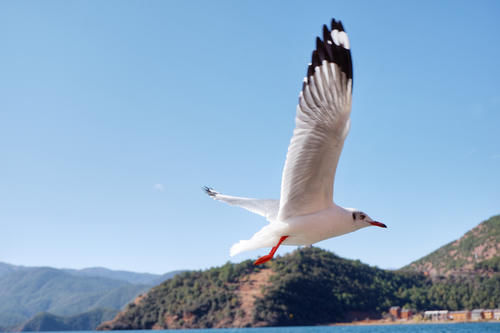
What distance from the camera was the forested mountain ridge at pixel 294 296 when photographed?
100 m

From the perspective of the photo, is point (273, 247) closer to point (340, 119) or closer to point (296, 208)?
point (296, 208)

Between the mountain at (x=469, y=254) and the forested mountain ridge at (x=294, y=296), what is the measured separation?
464 cm

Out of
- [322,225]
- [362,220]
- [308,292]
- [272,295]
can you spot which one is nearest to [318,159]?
[322,225]

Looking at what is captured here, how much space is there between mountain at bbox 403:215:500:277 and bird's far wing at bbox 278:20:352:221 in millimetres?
116999

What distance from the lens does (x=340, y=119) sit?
17.1 ft

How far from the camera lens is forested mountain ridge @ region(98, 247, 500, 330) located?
10019cm

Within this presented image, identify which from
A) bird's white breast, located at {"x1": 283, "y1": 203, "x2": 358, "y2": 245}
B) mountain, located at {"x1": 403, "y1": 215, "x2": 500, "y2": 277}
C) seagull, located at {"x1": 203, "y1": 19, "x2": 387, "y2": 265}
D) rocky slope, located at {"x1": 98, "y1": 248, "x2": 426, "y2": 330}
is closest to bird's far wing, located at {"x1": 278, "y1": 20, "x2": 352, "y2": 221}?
seagull, located at {"x1": 203, "y1": 19, "x2": 387, "y2": 265}

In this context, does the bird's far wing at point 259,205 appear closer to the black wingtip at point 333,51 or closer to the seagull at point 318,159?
the seagull at point 318,159

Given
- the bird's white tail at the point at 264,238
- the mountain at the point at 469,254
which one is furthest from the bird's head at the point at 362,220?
the mountain at the point at 469,254

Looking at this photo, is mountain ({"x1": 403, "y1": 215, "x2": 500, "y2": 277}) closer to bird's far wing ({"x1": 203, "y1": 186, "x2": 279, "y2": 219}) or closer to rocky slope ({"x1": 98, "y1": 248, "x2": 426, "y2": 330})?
rocky slope ({"x1": 98, "y1": 248, "x2": 426, "y2": 330})

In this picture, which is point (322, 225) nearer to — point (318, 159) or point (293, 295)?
point (318, 159)

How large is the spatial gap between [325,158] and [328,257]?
118 meters

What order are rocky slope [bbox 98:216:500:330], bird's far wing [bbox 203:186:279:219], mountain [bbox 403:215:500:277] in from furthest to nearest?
mountain [bbox 403:215:500:277], rocky slope [bbox 98:216:500:330], bird's far wing [bbox 203:186:279:219]

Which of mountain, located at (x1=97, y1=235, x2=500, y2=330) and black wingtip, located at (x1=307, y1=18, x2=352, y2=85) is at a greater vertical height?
mountain, located at (x1=97, y1=235, x2=500, y2=330)
